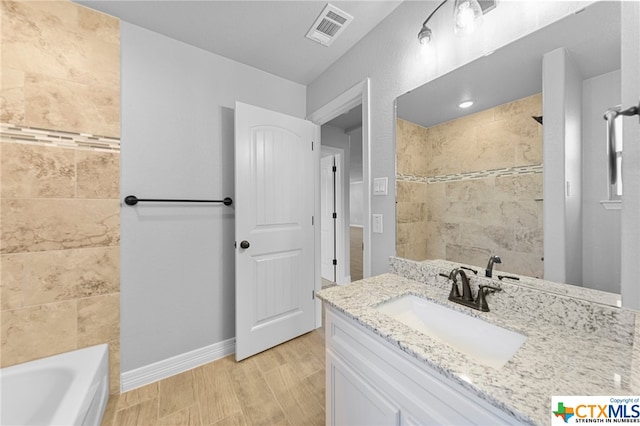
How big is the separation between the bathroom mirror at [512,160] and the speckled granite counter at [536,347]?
3.5 inches

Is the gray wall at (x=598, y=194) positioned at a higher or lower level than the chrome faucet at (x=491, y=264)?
higher

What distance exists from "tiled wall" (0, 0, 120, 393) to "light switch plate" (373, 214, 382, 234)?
5.42 feet

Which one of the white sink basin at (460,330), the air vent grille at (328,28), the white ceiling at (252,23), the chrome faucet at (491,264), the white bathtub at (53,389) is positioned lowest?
the white bathtub at (53,389)

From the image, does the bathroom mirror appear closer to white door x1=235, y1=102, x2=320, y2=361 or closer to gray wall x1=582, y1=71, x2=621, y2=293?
gray wall x1=582, y1=71, x2=621, y2=293

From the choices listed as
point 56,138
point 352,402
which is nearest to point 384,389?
point 352,402

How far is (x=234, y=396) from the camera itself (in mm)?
1535

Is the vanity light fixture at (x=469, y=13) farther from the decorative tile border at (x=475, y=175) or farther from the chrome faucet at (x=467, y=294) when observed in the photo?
the chrome faucet at (x=467, y=294)

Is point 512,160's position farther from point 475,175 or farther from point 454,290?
point 454,290

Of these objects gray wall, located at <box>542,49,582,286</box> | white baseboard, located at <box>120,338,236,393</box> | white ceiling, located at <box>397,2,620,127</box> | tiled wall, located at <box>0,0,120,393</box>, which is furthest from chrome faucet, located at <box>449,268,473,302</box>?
tiled wall, located at <box>0,0,120,393</box>

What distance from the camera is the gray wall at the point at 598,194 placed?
2.57 feet

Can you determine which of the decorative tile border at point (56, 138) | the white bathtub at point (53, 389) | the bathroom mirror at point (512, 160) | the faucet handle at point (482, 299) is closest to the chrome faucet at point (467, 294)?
the faucet handle at point (482, 299)

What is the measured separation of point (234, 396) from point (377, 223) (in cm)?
143

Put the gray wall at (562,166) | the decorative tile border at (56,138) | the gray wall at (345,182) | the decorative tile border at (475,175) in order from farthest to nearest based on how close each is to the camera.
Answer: the gray wall at (345,182) → the decorative tile border at (56,138) → the decorative tile border at (475,175) → the gray wall at (562,166)

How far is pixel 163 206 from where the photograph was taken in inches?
67.2
